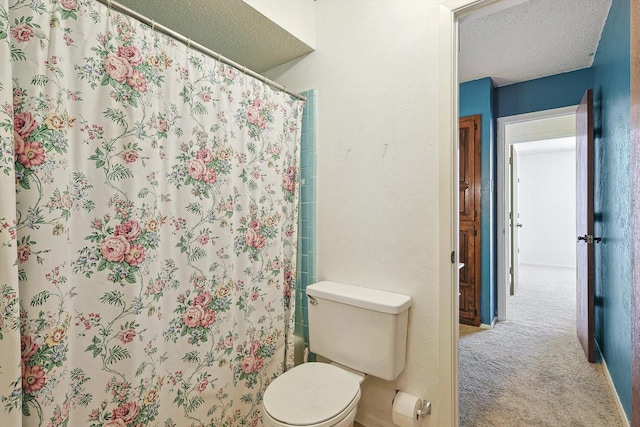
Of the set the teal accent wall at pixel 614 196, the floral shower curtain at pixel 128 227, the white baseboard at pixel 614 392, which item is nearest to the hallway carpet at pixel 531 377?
the white baseboard at pixel 614 392

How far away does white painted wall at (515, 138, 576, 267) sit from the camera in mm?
5629

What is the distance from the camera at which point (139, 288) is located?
106cm

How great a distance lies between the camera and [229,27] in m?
1.53

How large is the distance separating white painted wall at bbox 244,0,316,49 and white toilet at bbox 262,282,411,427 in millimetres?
1393

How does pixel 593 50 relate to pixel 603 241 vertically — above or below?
above

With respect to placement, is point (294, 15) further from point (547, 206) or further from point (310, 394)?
point (547, 206)

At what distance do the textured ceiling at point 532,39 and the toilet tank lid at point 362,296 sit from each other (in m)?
1.54

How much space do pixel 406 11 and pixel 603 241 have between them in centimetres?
205

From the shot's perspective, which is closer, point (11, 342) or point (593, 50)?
point (11, 342)

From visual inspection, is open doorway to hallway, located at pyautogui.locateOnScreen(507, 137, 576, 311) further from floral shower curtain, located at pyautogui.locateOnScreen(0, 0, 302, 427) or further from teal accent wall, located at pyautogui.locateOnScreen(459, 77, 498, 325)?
floral shower curtain, located at pyautogui.locateOnScreen(0, 0, 302, 427)

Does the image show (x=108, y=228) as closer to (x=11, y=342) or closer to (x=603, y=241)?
(x=11, y=342)

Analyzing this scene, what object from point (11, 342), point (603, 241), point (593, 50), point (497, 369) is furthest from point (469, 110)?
point (11, 342)

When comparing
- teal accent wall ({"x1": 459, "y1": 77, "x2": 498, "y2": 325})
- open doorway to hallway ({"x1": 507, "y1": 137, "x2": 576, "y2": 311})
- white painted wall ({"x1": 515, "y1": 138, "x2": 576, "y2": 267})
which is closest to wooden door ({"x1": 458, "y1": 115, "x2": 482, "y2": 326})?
teal accent wall ({"x1": 459, "y1": 77, "x2": 498, "y2": 325})

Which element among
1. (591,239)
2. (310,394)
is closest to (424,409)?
(310,394)
